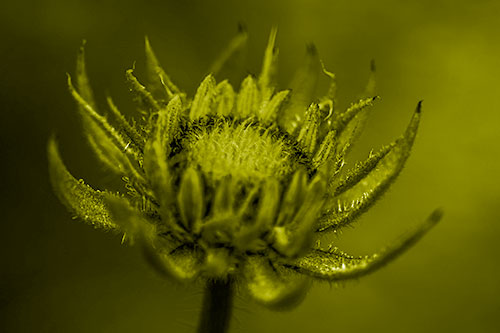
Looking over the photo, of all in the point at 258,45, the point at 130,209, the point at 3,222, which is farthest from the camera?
the point at 258,45

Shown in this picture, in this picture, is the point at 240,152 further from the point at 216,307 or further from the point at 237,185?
the point at 216,307

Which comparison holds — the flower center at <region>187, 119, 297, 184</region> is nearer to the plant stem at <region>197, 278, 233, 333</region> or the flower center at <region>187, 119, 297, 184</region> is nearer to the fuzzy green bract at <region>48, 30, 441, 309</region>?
the fuzzy green bract at <region>48, 30, 441, 309</region>

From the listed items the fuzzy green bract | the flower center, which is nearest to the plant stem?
the fuzzy green bract

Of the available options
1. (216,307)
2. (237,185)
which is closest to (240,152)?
(237,185)

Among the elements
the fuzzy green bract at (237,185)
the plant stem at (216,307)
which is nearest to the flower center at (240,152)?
the fuzzy green bract at (237,185)

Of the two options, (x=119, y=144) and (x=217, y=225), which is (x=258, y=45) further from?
(x=217, y=225)

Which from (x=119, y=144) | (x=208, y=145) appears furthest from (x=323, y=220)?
(x=119, y=144)
